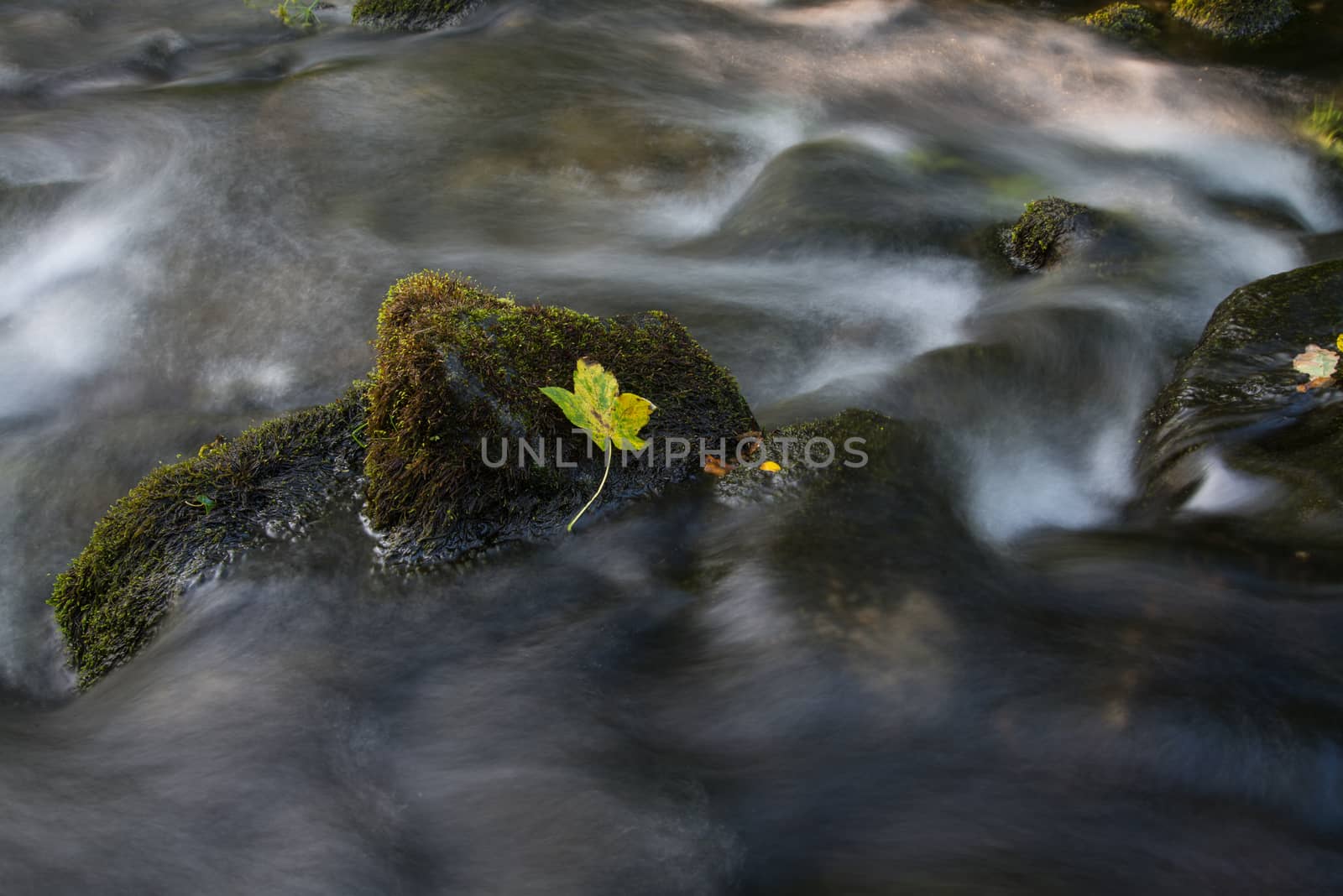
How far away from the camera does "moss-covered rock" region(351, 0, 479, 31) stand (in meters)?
8.48

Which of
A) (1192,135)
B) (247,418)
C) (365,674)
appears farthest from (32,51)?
(1192,135)

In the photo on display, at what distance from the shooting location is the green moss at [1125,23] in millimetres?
8359

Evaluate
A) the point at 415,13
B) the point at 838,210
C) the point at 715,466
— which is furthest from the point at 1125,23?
the point at 715,466

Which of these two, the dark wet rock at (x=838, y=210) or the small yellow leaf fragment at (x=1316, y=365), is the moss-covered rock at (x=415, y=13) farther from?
the small yellow leaf fragment at (x=1316, y=365)

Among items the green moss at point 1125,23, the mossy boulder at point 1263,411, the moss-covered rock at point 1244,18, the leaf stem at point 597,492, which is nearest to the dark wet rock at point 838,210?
the mossy boulder at point 1263,411

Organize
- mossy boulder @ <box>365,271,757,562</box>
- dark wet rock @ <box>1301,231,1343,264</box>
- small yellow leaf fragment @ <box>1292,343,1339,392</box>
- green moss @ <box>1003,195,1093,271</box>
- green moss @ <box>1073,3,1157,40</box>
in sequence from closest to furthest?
mossy boulder @ <box>365,271,757,562</box> → small yellow leaf fragment @ <box>1292,343,1339,392</box> → green moss @ <box>1003,195,1093,271</box> → dark wet rock @ <box>1301,231,1343,264</box> → green moss @ <box>1073,3,1157,40</box>

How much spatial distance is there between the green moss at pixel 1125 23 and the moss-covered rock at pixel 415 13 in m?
5.44

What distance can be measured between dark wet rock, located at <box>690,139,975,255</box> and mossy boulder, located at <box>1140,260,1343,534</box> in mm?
1839

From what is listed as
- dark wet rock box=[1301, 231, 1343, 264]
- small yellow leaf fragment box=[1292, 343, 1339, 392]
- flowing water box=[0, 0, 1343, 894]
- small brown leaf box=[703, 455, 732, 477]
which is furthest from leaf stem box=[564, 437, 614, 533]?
dark wet rock box=[1301, 231, 1343, 264]

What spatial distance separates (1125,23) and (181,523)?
8361 mm

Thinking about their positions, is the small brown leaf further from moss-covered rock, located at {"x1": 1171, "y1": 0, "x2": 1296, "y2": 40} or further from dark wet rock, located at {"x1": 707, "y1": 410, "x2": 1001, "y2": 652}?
moss-covered rock, located at {"x1": 1171, "y1": 0, "x2": 1296, "y2": 40}

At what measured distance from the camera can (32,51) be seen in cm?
823

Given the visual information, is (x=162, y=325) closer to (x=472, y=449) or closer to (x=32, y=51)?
(x=472, y=449)

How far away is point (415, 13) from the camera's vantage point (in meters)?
8.50
